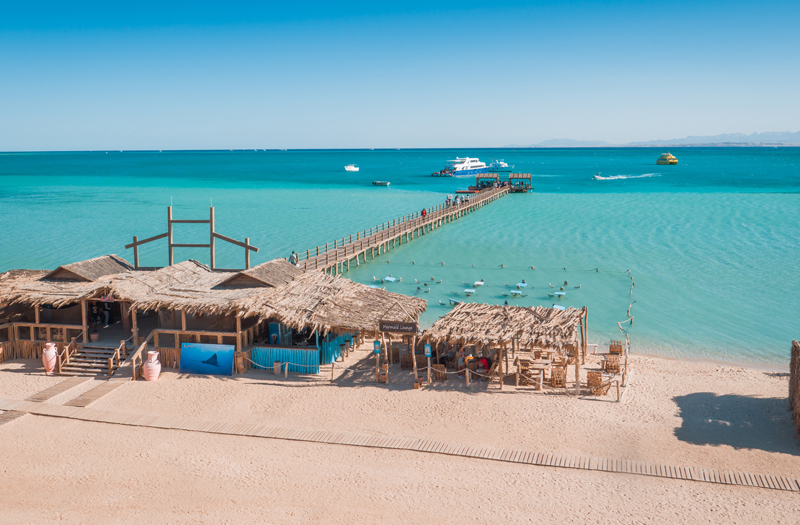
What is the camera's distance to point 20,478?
12.0 m

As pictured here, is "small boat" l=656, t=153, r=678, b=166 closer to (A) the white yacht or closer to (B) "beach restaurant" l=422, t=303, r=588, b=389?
(A) the white yacht

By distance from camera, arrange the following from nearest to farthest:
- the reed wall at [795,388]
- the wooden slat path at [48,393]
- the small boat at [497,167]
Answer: the reed wall at [795,388]
the wooden slat path at [48,393]
the small boat at [497,167]

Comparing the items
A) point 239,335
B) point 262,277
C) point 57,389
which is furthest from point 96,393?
point 262,277

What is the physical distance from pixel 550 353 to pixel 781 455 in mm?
7124

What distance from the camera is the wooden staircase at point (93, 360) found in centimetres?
1747

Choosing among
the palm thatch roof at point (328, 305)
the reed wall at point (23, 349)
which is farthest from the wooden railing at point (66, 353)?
the palm thatch roof at point (328, 305)

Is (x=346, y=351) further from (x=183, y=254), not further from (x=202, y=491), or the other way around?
(x=183, y=254)

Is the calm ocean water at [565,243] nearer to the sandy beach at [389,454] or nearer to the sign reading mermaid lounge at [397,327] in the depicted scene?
the sandy beach at [389,454]

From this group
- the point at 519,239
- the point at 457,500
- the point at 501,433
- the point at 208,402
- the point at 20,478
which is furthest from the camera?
the point at 519,239

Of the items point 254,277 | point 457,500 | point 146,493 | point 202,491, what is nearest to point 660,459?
point 457,500

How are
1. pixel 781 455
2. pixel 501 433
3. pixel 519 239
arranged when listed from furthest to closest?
pixel 519 239
pixel 501 433
pixel 781 455

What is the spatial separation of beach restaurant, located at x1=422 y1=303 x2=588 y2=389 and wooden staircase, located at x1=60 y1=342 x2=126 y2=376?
8538 millimetres

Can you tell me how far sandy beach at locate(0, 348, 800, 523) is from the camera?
11.0m

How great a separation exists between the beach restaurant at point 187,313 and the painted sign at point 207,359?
25 cm
